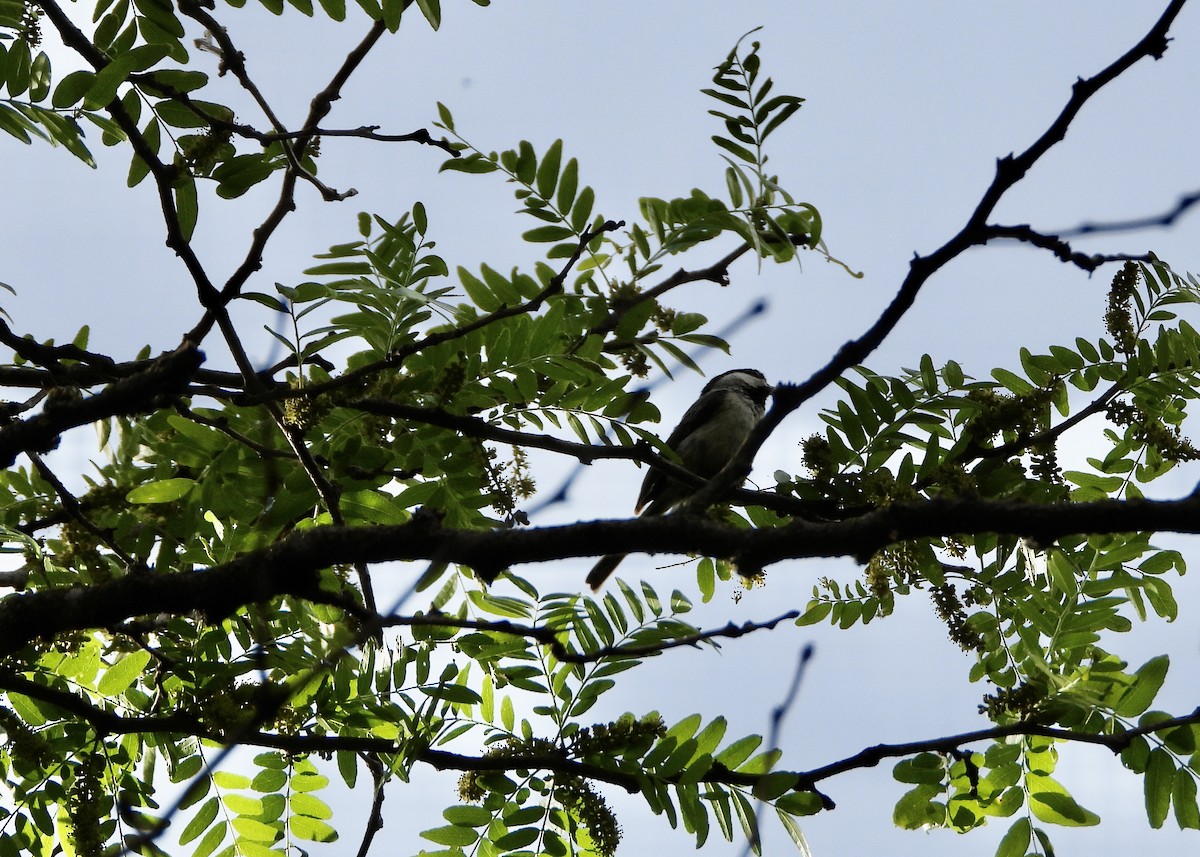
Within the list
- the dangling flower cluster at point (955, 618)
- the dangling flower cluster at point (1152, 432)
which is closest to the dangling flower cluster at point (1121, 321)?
the dangling flower cluster at point (1152, 432)

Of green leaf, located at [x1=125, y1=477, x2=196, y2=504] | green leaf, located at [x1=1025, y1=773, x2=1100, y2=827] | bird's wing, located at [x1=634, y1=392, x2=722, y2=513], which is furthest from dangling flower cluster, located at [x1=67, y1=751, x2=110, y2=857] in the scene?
bird's wing, located at [x1=634, y1=392, x2=722, y2=513]

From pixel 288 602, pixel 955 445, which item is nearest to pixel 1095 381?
pixel 955 445

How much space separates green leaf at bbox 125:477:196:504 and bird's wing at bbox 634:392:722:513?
426 centimetres

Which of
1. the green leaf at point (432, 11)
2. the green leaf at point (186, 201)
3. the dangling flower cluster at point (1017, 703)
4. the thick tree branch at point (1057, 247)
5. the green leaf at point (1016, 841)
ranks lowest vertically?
the green leaf at point (1016, 841)

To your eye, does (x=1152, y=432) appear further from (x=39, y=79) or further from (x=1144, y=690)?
(x=39, y=79)

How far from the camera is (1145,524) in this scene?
6.08 feet

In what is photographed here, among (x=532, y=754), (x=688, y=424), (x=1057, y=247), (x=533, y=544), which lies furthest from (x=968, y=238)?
(x=688, y=424)

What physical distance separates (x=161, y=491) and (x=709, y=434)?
15.2 feet

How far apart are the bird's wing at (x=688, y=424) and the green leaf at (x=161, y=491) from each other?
4.26 m

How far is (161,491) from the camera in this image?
3.20 metres

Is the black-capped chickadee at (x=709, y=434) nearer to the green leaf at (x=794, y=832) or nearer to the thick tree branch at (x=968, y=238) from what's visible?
the green leaf at (x=794, y=832)

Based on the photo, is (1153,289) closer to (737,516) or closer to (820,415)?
(820,415)

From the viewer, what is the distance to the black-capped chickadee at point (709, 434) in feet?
23.7

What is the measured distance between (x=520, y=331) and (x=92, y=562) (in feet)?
4.94
